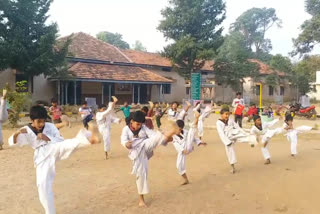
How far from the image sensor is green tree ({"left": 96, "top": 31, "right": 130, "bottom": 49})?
5444 centimetres

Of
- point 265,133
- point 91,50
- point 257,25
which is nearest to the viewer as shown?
point 265,133

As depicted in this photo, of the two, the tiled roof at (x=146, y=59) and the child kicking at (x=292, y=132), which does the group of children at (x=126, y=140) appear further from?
the tiled roof at (x=146, y=59)

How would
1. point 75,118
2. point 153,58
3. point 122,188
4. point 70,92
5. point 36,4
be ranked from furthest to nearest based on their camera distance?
point 153,58 < point 70,92 < point 36,4 < point 75,118 < point 122,188

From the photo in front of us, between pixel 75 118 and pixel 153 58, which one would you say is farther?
pixel 153 58

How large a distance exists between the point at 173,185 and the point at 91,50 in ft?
71.6

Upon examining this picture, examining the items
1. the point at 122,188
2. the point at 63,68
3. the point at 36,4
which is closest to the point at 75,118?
the point at 63,68

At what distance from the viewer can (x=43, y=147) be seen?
12.7 feet

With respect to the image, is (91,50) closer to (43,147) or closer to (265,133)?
(265,133)

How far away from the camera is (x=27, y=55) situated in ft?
61.4

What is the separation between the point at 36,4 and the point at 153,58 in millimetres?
13555

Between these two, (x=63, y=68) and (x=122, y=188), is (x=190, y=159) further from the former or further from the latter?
(x=63, y=68)

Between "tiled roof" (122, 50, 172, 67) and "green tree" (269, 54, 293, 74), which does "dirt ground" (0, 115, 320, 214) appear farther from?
"green tree" (269, 54, 293, 74)

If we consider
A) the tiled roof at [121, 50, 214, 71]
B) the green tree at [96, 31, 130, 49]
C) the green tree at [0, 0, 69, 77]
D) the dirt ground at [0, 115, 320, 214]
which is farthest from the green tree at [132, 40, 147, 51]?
the dirt ground at [0, 115, 320, 214]

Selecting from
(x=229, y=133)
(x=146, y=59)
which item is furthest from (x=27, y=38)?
(x=229, y=133)
